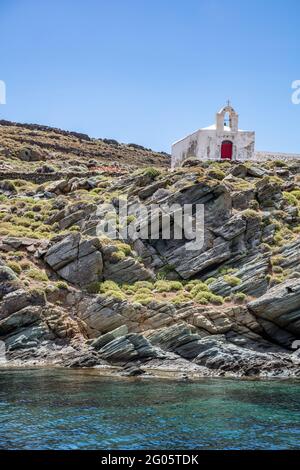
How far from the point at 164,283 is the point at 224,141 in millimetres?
29598

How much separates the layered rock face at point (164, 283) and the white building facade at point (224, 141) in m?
10.2

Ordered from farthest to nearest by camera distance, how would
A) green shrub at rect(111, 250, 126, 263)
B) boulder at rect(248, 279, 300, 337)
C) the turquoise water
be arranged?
1. green shrub at rect(111, 250, 126, 263)
2. boulder at rect(248, 279, 300, 337)
3. the turquoise water

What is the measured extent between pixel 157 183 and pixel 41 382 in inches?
1098

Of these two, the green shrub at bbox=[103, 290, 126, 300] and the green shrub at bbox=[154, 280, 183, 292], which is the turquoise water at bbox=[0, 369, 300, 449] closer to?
the green shrub at bbox=[103, 290, 126, 300]

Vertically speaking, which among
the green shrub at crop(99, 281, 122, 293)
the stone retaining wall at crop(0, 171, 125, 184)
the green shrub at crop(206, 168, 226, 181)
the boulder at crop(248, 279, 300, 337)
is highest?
the stone retaining wall at crop(0, 171, 125, 184)

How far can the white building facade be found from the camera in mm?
67125

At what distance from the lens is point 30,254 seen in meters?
46.0

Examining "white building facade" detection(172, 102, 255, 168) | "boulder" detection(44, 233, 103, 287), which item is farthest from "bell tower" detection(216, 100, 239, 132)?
"boulder" detection(44, 233, 103, 287)

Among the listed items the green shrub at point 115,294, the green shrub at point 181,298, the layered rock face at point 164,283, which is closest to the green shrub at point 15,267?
the layered rock face at point 164,283

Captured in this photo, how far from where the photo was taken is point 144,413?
23.0 metres

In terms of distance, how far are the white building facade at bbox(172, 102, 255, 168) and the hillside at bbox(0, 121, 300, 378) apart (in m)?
6.10

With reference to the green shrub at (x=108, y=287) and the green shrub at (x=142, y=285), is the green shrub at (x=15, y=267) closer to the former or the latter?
the green shrub at (x=108, y=287)

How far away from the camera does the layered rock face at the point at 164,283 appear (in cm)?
3494
